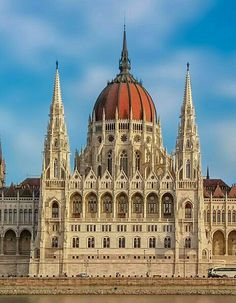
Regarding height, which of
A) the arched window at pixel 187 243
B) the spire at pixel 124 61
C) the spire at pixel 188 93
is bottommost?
the arched window at pixel 187 243

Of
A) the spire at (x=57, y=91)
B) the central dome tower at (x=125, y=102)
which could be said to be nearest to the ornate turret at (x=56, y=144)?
the spire at (x=57, y=91)

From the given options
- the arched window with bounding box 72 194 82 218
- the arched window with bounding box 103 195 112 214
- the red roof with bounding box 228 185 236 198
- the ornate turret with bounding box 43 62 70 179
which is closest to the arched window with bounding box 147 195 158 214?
the arched window with bounding box 103 195 112 214

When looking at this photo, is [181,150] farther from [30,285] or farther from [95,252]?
[30,285]

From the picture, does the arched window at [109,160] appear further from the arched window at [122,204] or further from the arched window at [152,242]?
the arched window at [152,242]

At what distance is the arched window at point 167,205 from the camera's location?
15488 centimetres

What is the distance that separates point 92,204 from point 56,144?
1302 cm

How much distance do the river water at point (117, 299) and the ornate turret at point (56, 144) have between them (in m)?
34.5

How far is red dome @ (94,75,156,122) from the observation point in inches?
6737

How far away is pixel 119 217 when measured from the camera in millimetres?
154250

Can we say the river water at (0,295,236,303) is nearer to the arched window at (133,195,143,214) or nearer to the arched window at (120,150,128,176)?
the arched window at (133,195,143,214)

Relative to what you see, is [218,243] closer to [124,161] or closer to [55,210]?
[124,161]

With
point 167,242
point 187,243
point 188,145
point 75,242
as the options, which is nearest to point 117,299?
point 167,242

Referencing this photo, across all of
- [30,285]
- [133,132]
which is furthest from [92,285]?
[133,132]

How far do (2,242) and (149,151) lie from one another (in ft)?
107
